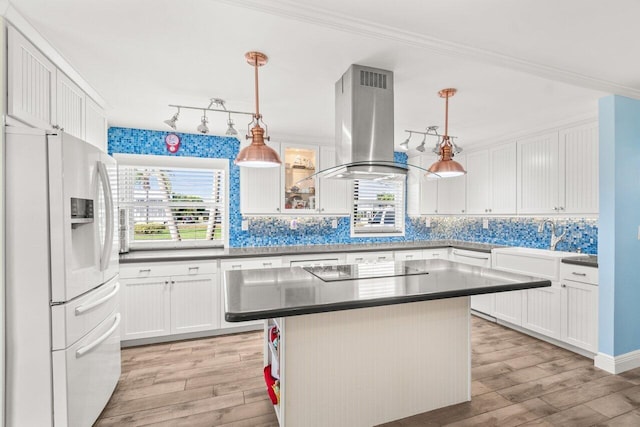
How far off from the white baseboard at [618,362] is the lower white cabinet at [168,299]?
388cm

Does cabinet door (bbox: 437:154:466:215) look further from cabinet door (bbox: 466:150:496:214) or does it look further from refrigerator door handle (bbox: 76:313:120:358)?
refrigerator door handle (bbox: 76:313:120:358)

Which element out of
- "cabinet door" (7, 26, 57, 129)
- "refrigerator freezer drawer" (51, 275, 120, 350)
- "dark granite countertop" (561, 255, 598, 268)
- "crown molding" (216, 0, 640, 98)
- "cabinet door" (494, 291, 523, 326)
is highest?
"crown molding" (216, 0, 640, 98)

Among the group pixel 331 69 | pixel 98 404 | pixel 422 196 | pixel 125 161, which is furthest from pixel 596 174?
pixel 125 161

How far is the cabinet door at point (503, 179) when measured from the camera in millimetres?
4074

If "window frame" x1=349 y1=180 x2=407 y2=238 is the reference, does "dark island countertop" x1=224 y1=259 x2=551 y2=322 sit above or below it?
below

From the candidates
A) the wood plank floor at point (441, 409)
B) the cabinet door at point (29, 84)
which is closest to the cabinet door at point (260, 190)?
the wood plank floor at point (441, 409)

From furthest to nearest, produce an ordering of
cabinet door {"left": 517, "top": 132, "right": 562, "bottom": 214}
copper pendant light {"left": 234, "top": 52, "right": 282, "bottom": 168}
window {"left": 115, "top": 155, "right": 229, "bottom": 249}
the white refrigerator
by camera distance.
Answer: window {"left": 115, "top": 155, "right": 229, "bottom": 249}
cabinet door {"left": 517, "top": 132, "right": 562, "bottom": 214}
copper pendant light {"left": 234, "top": 52, "right": 282, "bottom": 168}
the white refrigerator

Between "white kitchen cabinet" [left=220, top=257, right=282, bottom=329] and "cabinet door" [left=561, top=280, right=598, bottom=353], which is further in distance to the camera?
"white kitchen cabinet" [left=220, top=257, right=282, bottom=329]

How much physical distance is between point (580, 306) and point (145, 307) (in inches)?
177

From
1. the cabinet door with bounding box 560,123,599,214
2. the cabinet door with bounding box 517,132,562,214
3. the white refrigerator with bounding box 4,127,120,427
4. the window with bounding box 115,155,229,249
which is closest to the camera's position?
the white refrigerator with bounding box 4,127,120,427

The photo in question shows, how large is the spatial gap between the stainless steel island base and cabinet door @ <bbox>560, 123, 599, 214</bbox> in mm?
2073

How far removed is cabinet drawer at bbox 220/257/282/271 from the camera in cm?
369

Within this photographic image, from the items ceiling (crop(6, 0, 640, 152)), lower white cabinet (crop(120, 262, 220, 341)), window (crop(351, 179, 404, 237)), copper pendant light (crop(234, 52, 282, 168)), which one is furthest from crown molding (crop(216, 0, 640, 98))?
lower white cabinet (crop(120, 262, 220, 341))

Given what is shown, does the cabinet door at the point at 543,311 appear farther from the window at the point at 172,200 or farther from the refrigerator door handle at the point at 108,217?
the refrigerator door handle at the point at 108,217
